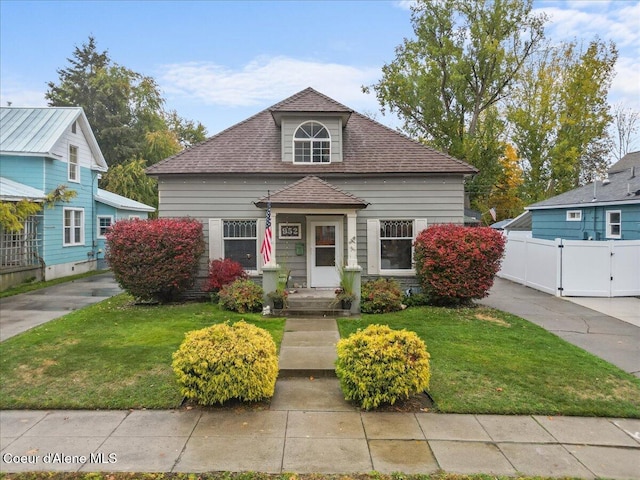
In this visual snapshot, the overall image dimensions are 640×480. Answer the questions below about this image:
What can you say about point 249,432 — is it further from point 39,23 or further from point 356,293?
point 39,23

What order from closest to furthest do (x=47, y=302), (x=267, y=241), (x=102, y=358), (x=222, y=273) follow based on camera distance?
(x=102, y=358) < (x=267, y=241) < (x=222, y=273) < (x=47, y=302)

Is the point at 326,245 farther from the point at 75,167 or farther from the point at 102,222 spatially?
the point at 102,222

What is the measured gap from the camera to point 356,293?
10172mm

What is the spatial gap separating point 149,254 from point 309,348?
5.42 metres

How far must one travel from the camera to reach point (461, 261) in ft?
33.8

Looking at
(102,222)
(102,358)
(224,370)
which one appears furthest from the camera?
(102,222)

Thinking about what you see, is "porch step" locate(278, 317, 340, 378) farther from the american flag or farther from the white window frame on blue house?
the white window frame on blue house

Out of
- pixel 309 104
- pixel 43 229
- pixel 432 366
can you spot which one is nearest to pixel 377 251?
pixel 309 104

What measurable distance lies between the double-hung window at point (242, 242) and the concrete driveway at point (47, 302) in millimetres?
Answer: 4403

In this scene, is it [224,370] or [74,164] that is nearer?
[224,370]

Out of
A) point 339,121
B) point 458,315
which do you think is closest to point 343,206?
point 339,121

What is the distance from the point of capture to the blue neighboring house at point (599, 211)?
14.4 m

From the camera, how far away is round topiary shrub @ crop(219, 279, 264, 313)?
10195mm

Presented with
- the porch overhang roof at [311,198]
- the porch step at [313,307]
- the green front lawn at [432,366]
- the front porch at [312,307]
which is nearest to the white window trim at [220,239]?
the porch overhang roof at [311,198]
